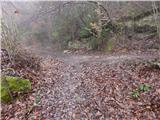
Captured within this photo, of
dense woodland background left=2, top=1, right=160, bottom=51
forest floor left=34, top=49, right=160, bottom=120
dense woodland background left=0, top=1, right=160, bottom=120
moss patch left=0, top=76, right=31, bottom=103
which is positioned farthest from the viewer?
dense woodland background left=2, top=1, right=160, bottom=51

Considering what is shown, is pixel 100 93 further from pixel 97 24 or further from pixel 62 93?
pixel 97 24

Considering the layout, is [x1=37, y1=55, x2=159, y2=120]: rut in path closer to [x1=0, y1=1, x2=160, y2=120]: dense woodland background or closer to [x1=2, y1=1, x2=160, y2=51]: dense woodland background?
[x1=0, y1=1, x2=160, y2=120]: dense woodland background

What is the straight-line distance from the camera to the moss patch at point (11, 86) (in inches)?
323

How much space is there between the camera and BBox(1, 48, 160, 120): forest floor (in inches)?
285

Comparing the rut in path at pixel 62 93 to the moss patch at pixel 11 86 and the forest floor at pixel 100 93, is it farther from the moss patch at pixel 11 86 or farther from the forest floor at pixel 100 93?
the moss patch at pixel 11 86

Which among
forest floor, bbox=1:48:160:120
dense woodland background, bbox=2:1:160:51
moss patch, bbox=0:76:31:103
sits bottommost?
forest floor, bbox=1:48:160:120

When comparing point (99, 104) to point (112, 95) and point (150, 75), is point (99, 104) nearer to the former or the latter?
point (112, 95)

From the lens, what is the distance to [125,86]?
8.77 meters

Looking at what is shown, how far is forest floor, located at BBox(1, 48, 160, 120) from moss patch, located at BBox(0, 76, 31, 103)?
396mm

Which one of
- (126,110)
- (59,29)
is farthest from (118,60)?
(59,29)

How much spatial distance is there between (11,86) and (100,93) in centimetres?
299

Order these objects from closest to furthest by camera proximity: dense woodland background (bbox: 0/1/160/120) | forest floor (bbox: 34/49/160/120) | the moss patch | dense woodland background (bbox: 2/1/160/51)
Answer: forest floor (bbox: 34/49/160/120) → dense woodland background (bbox: 0/1/160/120) → the moss patch → dense woodland background (bbox: 2/1/160/51)

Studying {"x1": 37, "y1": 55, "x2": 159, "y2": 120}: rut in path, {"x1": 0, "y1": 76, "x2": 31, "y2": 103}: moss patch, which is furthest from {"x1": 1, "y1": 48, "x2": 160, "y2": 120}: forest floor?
{"x1": 0, "y1": 76, "x2": 31, "y2": 103}: moss patch

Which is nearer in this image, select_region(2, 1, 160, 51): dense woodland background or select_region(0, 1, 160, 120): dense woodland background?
select_region(0, 1, 160, 120): dense woodland background
